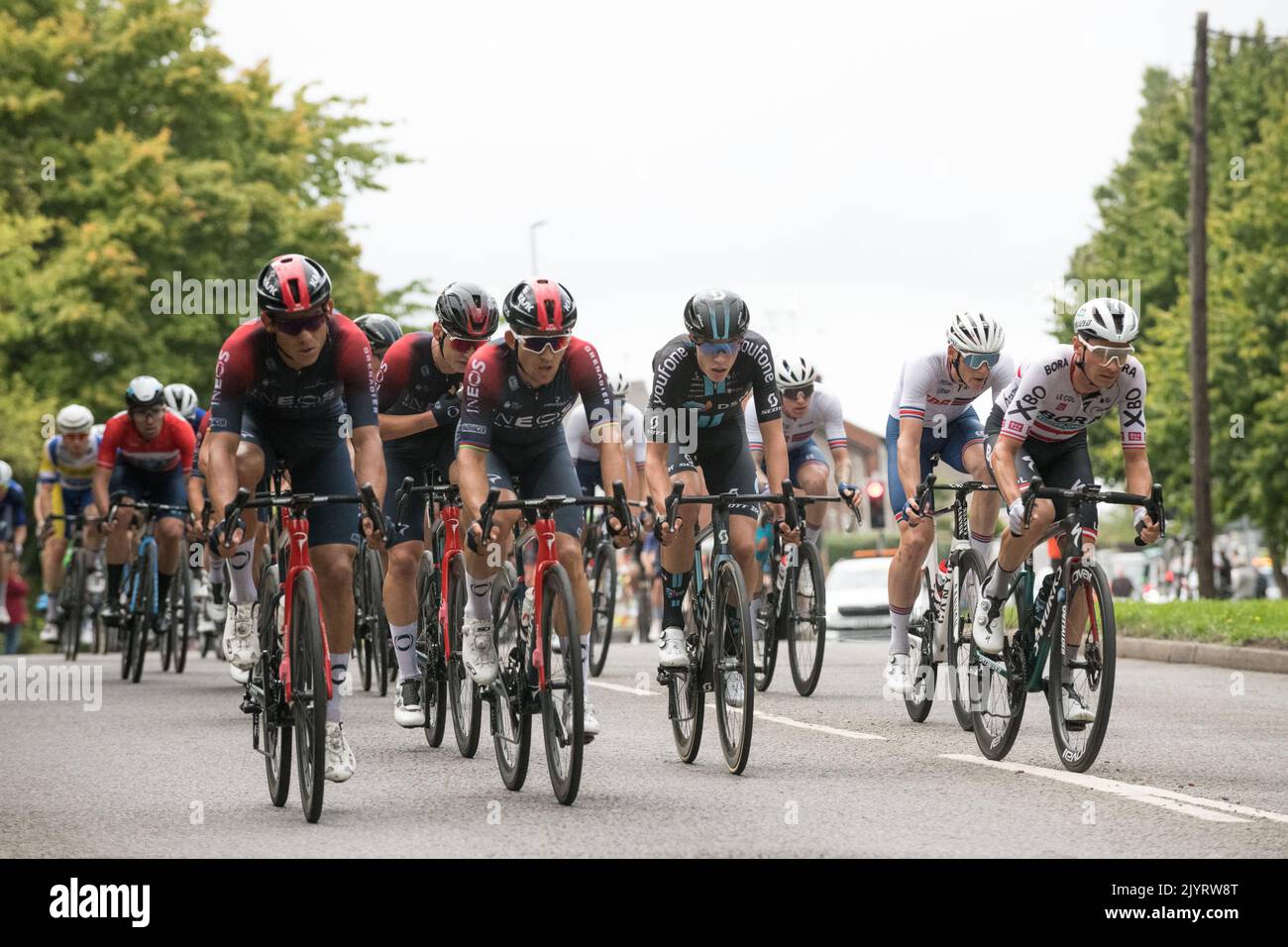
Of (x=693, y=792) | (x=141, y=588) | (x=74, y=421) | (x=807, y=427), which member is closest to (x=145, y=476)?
(x=141, y=588)

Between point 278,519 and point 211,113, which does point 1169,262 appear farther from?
point 278,519

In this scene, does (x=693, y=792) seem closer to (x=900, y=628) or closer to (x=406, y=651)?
(x=406, y=651)

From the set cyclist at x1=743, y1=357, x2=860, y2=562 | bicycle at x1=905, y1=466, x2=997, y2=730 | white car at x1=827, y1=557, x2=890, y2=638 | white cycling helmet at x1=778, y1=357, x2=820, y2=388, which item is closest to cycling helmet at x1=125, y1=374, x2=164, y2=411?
cyclist at x1=743, y1=357, x2=860, y2=562

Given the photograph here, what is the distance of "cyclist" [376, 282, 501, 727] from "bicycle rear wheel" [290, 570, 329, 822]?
2.23 metres

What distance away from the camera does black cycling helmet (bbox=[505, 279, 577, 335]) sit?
8422mm

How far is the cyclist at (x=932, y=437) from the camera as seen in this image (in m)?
11.1

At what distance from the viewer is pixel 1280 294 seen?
1527 inches

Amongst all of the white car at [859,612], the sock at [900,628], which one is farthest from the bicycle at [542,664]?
the white car at [859,612]

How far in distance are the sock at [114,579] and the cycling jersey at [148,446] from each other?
0.92 meters

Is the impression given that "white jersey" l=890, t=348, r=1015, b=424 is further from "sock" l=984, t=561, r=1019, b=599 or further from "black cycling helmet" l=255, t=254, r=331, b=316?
"black cycling helmet" l=255, t=254, r=331, b=316

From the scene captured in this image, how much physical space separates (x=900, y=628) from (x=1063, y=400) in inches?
109

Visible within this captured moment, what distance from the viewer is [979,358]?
11164 millimetres
